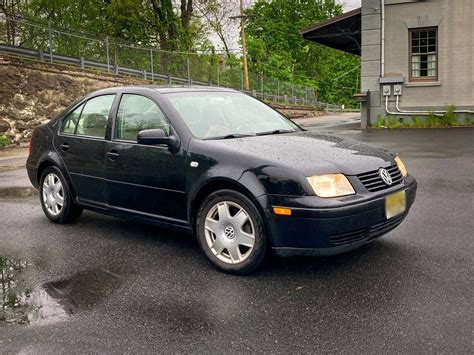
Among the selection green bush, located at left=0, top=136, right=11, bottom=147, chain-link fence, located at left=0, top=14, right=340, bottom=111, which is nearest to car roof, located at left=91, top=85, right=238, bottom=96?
green bush, located at left=0, top=136, right=11, bottom=147

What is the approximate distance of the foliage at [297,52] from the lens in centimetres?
5278

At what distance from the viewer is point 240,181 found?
386 cm

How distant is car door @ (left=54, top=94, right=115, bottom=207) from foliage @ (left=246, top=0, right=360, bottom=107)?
1814 inches

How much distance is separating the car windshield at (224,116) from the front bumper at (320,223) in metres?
1.06

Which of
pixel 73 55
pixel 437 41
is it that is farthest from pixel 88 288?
pixel 73 55

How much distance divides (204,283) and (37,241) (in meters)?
2.15

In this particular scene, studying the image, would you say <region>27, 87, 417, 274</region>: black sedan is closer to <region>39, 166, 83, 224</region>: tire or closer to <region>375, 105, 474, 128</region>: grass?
<region>39, 166, 83, 224</region>: tire

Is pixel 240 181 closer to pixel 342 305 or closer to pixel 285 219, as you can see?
pixel 285 219

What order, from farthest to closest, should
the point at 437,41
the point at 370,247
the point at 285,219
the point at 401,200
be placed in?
the point at 437,41
the point at 370,247
the point at 401,200
the point at 285,219

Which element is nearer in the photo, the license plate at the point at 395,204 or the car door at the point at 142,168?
the license plate at the point at 395,204

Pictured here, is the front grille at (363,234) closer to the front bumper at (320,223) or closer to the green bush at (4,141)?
the front bumper at (320,223)

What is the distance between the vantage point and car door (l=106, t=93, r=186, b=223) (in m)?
4.34

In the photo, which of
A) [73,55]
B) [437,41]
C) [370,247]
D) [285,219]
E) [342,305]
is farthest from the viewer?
[73,55]

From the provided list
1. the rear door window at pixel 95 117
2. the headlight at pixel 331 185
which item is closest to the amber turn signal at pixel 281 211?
the headlight at pixel 331 185
